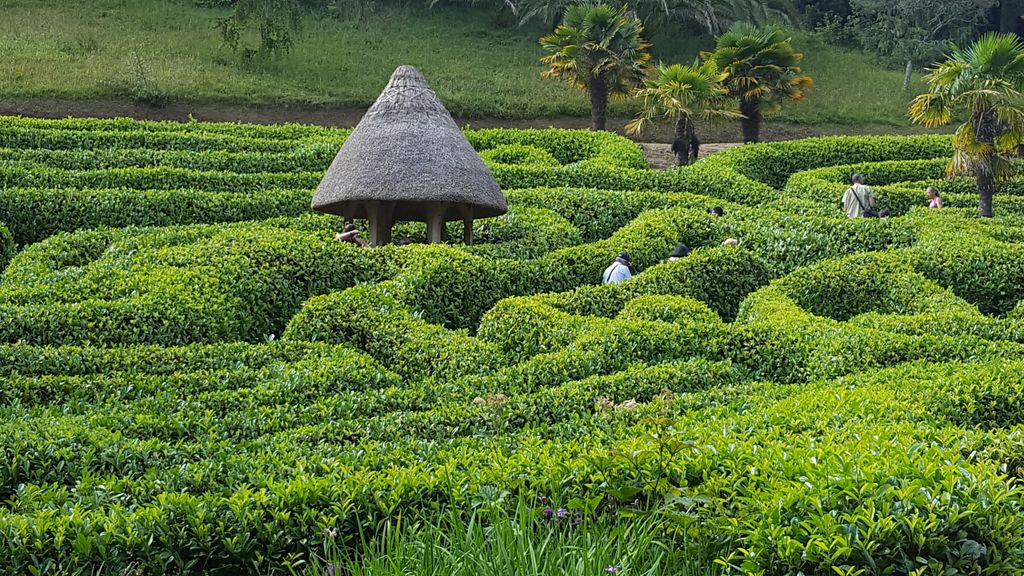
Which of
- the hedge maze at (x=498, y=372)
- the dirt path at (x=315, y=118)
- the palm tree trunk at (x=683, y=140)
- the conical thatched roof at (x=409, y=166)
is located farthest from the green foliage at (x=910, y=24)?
the conical thatched roof at (x=409, y=166)

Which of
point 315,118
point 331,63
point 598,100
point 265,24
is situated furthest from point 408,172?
point 331,63

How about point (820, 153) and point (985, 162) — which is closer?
point (985, 162)

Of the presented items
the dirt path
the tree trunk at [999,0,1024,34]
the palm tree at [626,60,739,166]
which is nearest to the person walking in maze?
the palm tree at [626,60,739,166]

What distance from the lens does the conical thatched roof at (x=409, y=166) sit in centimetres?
1369

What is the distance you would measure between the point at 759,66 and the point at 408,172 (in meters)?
16.6

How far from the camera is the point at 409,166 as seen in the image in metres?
13.8

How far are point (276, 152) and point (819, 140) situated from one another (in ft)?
42.0

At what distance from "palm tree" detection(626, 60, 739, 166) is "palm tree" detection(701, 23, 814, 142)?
2.75 m

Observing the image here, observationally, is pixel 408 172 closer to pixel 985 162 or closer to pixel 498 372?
pixel 498 372

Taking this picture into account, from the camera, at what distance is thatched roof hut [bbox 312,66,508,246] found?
13703 millimetres

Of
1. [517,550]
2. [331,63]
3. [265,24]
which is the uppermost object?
[265,24]

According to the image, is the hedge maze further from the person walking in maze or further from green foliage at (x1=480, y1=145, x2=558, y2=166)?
green foliage at (x1=480, y1=145, x2=558, y2=166)

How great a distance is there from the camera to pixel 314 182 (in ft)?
57.8

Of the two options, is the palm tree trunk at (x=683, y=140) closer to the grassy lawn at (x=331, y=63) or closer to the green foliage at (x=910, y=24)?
the grassy lawn at (x=331, y=63)
